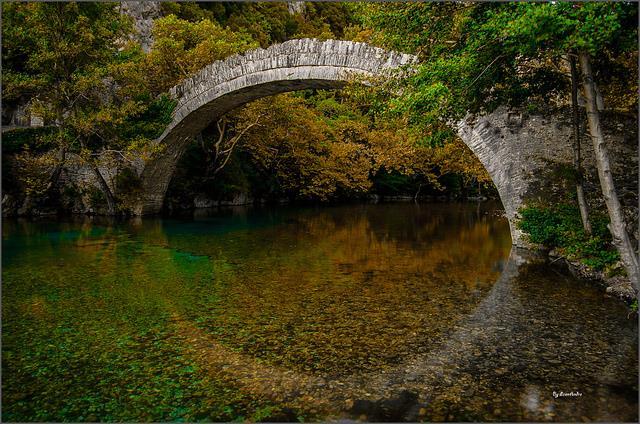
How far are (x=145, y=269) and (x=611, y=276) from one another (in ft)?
24.0

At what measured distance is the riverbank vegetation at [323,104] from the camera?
5387mm

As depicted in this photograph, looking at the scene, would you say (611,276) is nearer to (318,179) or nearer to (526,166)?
(526,166)

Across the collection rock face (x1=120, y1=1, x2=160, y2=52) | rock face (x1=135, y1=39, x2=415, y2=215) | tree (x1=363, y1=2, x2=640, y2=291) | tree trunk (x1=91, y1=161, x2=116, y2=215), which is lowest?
tree trunk (x1=91, y1=161, x2=116, y2=215)

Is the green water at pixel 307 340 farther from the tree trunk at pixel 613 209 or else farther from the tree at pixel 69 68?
the tree at pixel 69 68

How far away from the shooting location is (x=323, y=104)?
28.7m

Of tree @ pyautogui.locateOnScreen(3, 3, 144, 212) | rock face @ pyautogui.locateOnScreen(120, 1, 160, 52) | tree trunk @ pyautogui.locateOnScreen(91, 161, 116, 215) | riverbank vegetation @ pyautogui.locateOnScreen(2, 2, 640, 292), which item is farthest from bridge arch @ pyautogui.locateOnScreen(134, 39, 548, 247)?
rock face @ pyautogui.locateOnScreen(120, 1, 160, 52)

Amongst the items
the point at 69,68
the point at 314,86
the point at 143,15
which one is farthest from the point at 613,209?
the point at 143,15

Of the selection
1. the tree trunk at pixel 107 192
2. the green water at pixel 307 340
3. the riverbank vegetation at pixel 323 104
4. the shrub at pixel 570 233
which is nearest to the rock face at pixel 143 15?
the riverbank vegetation at pixel 323 104

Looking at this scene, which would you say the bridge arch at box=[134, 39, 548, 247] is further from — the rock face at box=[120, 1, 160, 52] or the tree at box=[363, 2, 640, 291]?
the rock face at box=[120, 1, 160, 52]

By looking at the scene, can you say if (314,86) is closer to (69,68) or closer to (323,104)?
(69,68)

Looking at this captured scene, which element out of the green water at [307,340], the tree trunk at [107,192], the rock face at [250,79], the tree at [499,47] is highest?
the rock face at [250,79]

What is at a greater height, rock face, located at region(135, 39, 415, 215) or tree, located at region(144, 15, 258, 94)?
tree, located at region(144, 15, 258, 94)

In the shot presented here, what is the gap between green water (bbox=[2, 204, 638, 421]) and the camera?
10.3 ft

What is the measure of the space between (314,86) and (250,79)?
202 centimetres
